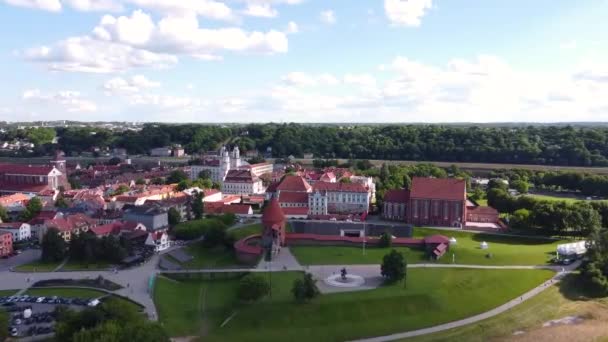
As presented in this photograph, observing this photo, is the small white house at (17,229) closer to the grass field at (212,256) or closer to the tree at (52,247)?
the tree at (52,247)

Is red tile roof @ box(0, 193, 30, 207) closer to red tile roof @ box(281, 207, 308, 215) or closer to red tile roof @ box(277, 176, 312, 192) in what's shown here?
red tile roof @ box(277, 176, 312, 192)

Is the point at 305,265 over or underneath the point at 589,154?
underneath

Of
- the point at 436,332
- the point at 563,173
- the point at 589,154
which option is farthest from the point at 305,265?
the point at 589,154

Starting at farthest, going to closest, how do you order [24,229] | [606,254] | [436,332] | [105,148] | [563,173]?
[105,148], [563,173], [24,229], [606,254], [436,332]

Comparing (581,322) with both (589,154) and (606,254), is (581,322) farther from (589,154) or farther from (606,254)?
(589,154)

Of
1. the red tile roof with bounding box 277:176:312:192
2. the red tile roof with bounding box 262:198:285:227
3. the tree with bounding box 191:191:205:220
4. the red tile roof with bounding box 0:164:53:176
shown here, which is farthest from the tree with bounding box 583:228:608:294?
the red tile roof with bounding box 0:164:53:176

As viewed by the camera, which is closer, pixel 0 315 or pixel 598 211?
pixel 0 315
